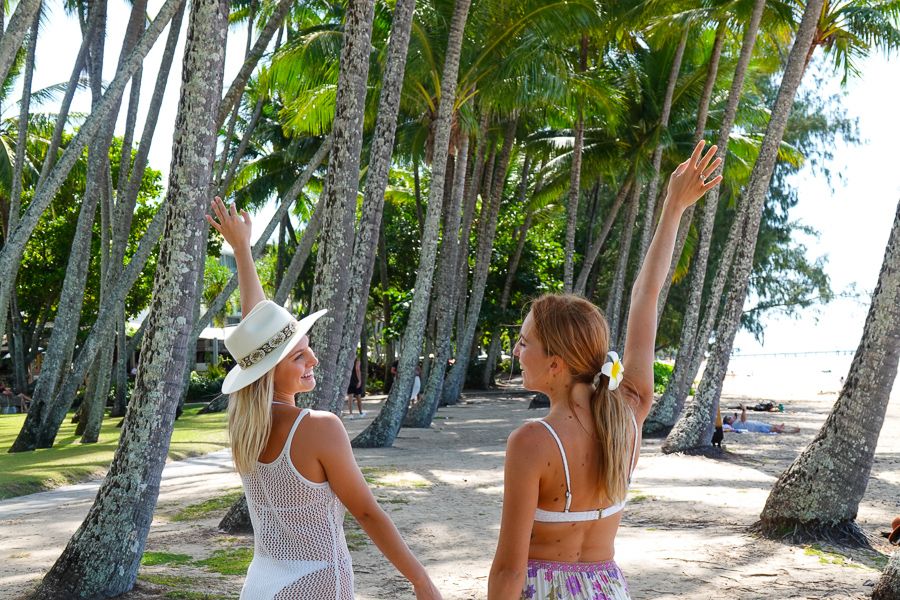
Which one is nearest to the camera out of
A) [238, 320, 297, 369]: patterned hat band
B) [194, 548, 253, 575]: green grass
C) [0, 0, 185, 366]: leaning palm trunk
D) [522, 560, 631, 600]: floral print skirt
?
[522, 560, 631, 600]: floral print skirt

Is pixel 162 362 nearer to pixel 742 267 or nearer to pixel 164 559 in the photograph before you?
pixel 164 559

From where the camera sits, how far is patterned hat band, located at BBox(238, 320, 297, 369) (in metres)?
2.79

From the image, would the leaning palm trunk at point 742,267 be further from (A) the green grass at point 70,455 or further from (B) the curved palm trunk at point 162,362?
(B) the curved palm trunk at point 162,362

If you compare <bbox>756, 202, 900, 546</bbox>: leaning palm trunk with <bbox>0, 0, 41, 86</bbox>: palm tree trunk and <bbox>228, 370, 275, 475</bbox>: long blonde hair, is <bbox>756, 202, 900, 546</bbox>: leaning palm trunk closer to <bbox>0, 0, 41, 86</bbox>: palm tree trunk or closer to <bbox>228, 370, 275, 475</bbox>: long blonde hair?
<bbox>228, 370, 275, 475</bbox>: long blonde hair

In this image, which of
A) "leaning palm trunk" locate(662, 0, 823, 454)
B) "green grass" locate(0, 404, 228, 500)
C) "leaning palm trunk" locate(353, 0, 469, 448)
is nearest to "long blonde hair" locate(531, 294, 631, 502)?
"green grass" locate(0, 404, 228, 500)

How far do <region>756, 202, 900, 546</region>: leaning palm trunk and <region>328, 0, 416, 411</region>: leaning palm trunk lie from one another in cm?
524

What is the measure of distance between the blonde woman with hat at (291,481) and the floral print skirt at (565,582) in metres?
0.33

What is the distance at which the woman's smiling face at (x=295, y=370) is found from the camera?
2.80 m

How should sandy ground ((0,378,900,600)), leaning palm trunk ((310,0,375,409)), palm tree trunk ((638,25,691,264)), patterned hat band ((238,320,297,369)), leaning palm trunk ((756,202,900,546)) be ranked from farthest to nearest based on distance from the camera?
palm tree trunk ((638,25,691,264)) → leaning palm trunk ((310,0,375,409)) → leaning palm trunk ((756,202,900,546)) → sandy ground ((0,378,900,600)) → patterned hat band ((238,320,297,369))

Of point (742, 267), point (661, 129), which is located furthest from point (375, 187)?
point (661, 129)

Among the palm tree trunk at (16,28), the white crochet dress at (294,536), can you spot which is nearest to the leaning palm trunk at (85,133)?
the palm tree trunk at (16,28)

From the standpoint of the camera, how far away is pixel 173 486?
11.9 metres

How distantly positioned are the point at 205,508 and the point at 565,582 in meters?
8.06

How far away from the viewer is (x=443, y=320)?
20859 mm
